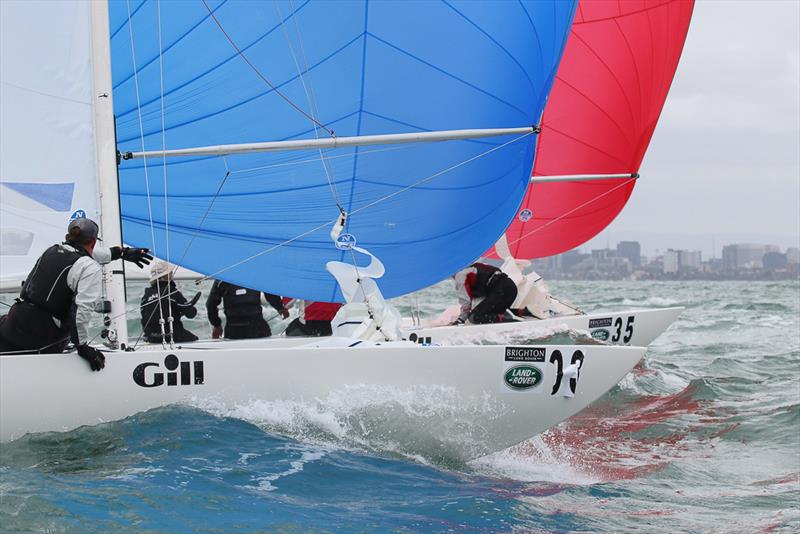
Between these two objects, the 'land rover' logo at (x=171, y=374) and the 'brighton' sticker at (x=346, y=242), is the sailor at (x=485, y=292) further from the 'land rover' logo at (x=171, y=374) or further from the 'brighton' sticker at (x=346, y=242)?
the 'land rover' logo at (x=171, y=374)

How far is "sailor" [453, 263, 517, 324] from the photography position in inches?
381

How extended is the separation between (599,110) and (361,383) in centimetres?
755

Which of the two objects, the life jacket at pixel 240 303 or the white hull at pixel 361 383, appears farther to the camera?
the life jacket at pixel 240 303

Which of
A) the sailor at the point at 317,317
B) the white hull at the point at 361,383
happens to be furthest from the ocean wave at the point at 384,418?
the sailor at the point at 317,317

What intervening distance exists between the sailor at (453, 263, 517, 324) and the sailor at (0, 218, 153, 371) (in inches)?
196

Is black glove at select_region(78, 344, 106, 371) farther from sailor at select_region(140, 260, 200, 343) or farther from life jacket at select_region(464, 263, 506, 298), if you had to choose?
life jacket at select_region(464, 263, 506, 298)

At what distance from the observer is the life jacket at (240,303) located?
808 cm

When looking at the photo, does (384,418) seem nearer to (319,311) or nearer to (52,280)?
(52,280)

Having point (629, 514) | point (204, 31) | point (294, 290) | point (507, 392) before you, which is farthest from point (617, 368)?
point (204, 31)

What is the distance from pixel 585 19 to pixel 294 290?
258 inches

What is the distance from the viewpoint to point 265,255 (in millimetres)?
6945

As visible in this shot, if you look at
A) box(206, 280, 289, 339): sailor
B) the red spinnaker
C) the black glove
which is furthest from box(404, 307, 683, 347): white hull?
the black glove

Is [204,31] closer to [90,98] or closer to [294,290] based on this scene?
[90,98]

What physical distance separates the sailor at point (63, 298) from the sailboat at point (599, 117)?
6.91 metres
